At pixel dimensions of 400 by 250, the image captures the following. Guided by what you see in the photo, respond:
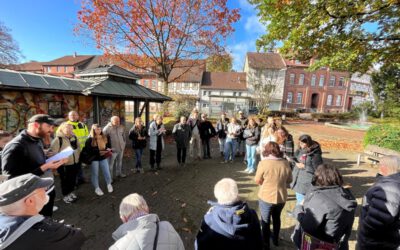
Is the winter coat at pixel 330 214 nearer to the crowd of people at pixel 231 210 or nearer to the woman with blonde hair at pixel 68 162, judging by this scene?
the crowd of people at pixel 231 210

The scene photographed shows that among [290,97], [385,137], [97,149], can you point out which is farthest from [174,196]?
[290,97]

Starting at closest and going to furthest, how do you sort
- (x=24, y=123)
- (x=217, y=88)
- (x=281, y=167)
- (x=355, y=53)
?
(x=281, y=167) < (x=24, y=123) < (x=355, y=53) < (x=217, y=88)

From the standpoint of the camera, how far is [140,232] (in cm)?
160

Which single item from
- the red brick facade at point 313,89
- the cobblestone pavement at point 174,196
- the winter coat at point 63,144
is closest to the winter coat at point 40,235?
the cobblestone pavement at point 174,196

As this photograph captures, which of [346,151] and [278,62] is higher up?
[278,62]

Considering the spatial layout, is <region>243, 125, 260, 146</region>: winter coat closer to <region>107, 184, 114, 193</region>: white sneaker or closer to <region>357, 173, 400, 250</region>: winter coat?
<region>357, 173, 400, 250</region>: winter coat

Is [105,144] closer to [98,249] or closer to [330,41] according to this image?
[98,249]

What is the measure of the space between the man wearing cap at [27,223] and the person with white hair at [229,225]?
121 cm

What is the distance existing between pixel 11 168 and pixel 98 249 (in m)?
1.72

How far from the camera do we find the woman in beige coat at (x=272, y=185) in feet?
9.78

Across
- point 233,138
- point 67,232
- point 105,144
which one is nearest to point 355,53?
point 233,138

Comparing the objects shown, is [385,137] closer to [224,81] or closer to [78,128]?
[78,128]

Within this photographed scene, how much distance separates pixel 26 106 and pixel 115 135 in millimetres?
3558

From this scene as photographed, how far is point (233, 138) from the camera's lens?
745cm
